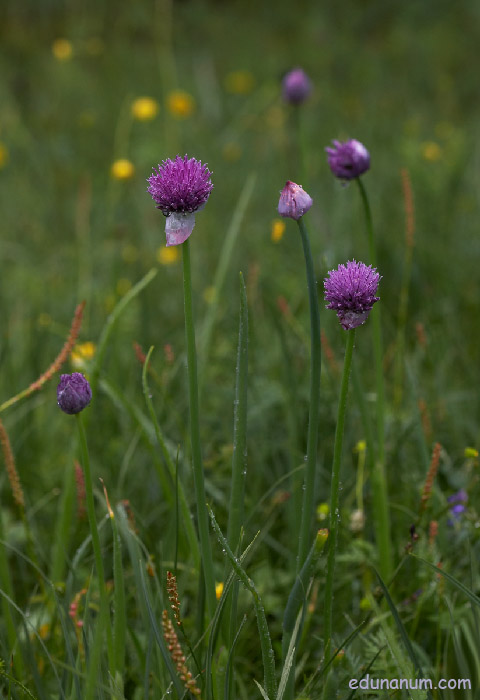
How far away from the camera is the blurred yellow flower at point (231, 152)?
323 cm

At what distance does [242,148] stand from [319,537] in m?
3.02

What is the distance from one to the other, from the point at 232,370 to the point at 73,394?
0.90 m

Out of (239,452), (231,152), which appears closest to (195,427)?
(239,452)

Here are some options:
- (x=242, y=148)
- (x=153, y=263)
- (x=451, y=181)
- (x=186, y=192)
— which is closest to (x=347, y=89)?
(x=242, y=148)

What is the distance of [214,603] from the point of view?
0.74 metres

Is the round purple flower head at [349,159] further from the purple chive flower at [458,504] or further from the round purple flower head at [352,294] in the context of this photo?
the purple chive flower at [458,504]

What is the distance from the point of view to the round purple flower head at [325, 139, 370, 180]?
90 cm

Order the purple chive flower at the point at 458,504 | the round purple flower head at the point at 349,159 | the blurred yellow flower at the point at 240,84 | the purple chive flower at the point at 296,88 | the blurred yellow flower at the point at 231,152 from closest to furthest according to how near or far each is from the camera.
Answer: the round purple flower head at the point at 349,159 → the purple chive flower at the point at 458,504 → the purple chive flower at the point at 296,88 → the blurred yellow flower at the point at 231,152 → the blurred yellow flower at the point at 240,84

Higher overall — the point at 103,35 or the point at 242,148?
the point at 103,35

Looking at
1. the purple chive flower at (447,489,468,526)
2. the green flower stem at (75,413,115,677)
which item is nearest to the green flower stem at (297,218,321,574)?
the green flower stem at (75,413,115,677)

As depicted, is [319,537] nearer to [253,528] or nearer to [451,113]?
[253,528]

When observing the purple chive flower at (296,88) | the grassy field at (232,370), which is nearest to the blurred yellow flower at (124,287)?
the grassy field at (232,370)

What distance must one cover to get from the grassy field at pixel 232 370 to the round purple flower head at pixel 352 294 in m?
0.12

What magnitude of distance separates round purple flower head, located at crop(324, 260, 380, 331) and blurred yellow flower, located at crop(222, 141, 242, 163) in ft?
8.78
